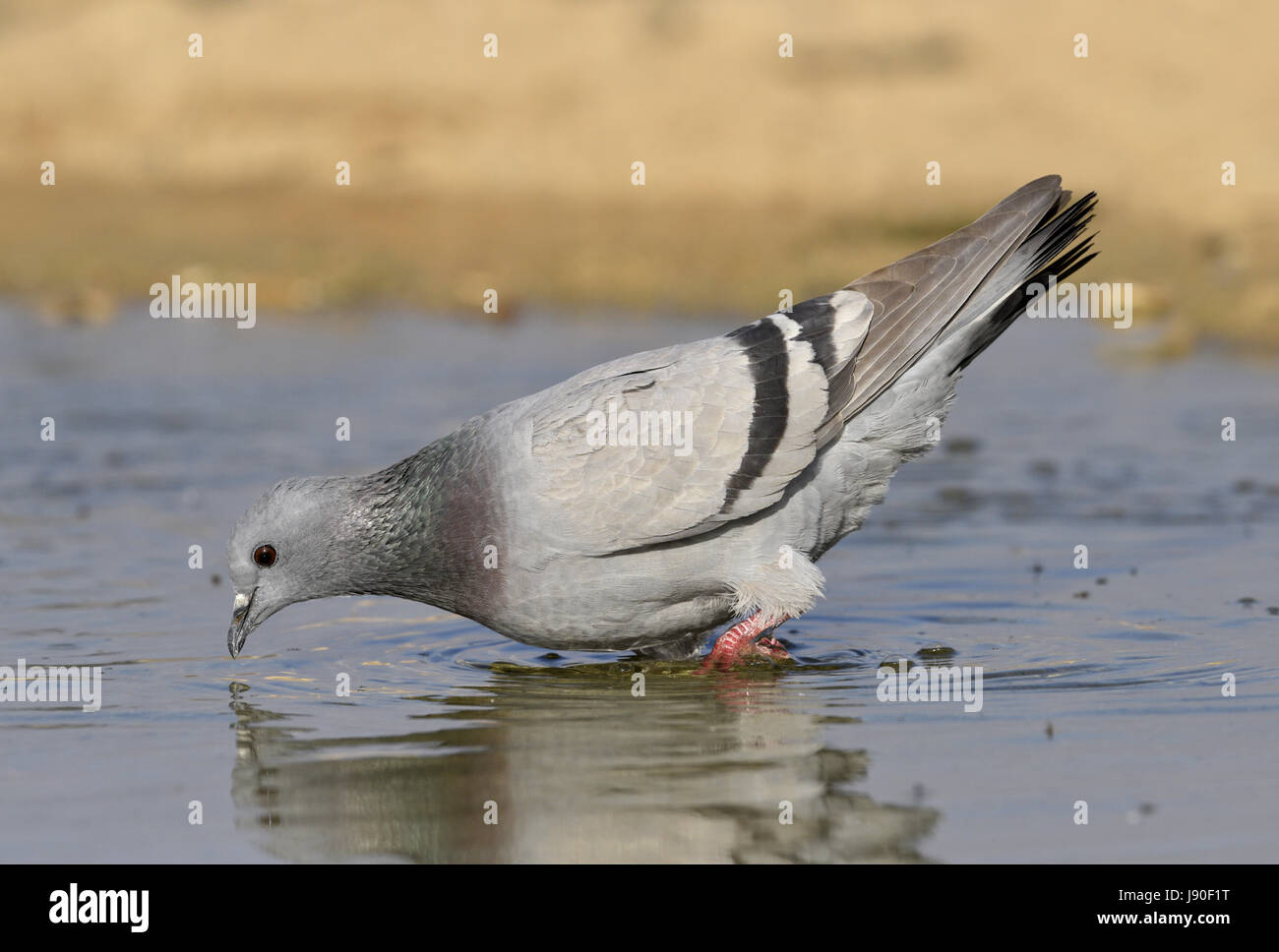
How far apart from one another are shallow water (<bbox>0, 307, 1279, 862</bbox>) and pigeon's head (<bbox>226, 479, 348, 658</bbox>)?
32 cm

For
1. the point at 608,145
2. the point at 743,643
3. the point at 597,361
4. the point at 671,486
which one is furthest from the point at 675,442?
the point at 608,145

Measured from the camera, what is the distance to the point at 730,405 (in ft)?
23.7

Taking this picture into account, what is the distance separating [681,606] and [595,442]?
0.81 m

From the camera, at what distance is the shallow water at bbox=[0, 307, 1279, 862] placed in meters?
5.28

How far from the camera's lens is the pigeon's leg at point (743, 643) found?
7204 mm

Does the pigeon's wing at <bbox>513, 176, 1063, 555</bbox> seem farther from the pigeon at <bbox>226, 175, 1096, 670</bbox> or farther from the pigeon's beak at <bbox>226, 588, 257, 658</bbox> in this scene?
the pigeon's beak at <bbox>226, 588, 257, 658</bbox>

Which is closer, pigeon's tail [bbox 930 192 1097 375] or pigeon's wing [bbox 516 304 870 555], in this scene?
pigeon's wing [bbox 516 304 870 555]

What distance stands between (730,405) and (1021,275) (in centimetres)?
149

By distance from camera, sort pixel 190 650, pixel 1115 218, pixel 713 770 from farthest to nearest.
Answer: pixel 1115 218 < pixel 190 650 < pixel 713 770

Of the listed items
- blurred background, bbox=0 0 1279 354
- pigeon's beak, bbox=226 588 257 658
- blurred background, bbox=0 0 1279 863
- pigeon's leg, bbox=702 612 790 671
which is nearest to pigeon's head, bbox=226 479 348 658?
pigeon's beak, bbox=226 588 257 658

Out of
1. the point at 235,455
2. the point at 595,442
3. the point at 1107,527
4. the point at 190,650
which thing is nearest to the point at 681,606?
the point at 595,442

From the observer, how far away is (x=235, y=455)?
1220 cm

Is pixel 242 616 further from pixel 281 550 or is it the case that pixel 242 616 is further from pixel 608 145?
pixel 608 145
